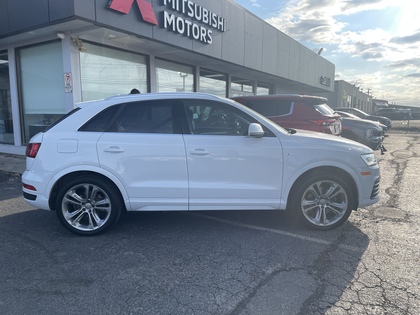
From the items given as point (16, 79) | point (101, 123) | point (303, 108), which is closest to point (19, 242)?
point (101, 123)

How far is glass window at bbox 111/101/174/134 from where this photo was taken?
4.10 metres

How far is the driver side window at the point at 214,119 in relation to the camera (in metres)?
4.11

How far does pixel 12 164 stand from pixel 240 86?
11.9 meters

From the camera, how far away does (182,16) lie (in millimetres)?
9734

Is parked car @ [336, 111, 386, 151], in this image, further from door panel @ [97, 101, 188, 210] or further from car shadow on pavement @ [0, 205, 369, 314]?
door panel @ [97, 101, 188, 210]

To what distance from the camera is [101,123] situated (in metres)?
4.11

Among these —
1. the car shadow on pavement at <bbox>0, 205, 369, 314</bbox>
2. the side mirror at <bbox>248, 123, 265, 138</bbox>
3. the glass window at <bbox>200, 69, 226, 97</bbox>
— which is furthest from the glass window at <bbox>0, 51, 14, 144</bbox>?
the side mirror at <bbox>248, 123, 265, 138</bbox>

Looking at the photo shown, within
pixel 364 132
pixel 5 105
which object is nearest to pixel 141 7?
pixel 5 105

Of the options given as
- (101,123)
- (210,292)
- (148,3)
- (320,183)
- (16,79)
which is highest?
(148,3)

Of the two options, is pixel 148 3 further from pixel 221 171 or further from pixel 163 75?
pixel 221 171

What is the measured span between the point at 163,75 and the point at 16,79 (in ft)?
15.6

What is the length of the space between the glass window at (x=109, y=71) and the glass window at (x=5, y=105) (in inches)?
134

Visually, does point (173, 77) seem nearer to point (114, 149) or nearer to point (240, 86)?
point (240, 86)

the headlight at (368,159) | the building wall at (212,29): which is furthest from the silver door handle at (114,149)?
the building wall at (212,29)
